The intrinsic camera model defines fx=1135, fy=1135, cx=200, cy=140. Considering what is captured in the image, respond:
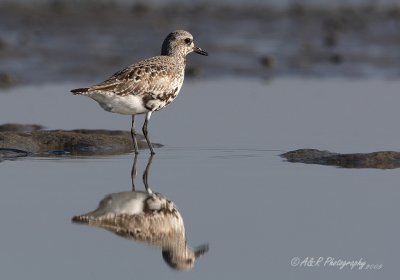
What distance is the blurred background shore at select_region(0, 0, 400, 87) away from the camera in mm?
23703

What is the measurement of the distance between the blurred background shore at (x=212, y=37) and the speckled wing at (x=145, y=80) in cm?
662

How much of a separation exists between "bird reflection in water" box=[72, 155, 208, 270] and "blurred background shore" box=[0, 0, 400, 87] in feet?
32.2

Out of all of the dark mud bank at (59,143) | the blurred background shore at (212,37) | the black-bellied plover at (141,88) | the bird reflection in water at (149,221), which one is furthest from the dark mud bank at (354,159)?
the blurred background shore at (212,37)

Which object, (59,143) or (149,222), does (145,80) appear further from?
(149,222)

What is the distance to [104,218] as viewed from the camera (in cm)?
1128

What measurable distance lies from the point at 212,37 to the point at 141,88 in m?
11.8

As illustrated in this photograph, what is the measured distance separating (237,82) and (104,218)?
11.7 meters

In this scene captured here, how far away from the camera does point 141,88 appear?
49.4ft

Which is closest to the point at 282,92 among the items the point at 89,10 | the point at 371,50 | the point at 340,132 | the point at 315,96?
the point at 315,96

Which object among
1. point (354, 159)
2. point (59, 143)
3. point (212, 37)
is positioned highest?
point (212, 37)

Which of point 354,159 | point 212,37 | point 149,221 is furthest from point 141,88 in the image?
point 212,37

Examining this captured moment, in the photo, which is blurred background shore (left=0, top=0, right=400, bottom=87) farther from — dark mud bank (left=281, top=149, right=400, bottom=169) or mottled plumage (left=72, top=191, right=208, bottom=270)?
mottled plumage (left=72, top=191, right=208, bottom=270)

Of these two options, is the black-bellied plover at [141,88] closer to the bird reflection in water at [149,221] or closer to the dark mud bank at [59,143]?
the dark mud bank at [59,143]

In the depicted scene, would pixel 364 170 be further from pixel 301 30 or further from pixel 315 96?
pixel 301 30
